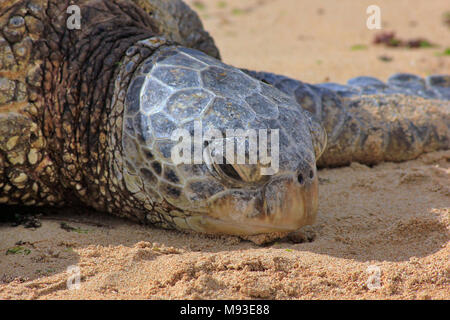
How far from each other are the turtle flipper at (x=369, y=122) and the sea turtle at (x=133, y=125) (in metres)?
0.87

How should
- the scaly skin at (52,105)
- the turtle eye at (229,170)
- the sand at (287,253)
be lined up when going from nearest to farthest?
the sand at (287,253) → the turtle eye at (229,170) → the scaly skin at (52,105)

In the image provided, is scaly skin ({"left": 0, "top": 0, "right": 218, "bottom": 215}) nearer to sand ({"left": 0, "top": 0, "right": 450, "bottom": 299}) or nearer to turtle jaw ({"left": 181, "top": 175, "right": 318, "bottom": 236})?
sand ({"left": 0, "top": 0, "right": 450, "bottom": 299})

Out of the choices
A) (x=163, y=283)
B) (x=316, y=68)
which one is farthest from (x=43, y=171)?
(x=316, y=68)

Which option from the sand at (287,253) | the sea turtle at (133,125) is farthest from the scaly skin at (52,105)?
the sand at (287,253)

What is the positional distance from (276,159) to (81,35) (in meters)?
1.39

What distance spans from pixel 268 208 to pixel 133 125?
77 centimetres

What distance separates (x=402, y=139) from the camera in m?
3.84

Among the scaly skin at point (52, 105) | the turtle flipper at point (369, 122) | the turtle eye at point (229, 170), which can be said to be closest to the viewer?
the turtle eye at point (229, 170)

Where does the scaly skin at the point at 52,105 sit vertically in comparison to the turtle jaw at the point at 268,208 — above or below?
above

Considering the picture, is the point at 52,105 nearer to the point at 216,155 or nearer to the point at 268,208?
the point at 216,155

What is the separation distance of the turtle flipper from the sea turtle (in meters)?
0.87

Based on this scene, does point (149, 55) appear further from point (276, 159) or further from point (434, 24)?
point (434, 24)

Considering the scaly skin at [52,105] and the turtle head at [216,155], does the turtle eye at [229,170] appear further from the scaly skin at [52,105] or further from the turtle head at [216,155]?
the scaly skin at [52,105]

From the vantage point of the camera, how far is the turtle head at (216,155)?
96.7 inches
